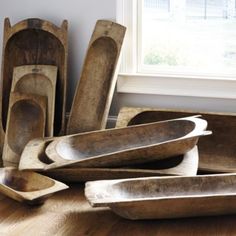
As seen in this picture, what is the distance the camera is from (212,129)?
7.77 feet

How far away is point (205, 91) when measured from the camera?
2.41m

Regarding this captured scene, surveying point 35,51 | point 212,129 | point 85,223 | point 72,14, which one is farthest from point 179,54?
point 85,223

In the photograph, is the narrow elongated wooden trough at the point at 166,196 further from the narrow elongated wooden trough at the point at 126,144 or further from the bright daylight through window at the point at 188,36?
the bright daylight through window at the point at 188,36

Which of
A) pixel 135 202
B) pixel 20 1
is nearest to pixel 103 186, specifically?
pixel 135 202

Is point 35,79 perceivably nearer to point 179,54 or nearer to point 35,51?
point 35,51

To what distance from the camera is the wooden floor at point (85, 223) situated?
68.7 inches

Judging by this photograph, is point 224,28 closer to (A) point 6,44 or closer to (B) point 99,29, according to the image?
(B) point 99,29

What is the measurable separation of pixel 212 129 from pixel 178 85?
26 cm

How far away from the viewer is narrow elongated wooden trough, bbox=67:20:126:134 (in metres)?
2.40

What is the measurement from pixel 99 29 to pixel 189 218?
39.8 inches

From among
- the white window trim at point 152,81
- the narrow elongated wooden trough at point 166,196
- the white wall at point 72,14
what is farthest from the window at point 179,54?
the narrow elongated wooden trough at point 166,196

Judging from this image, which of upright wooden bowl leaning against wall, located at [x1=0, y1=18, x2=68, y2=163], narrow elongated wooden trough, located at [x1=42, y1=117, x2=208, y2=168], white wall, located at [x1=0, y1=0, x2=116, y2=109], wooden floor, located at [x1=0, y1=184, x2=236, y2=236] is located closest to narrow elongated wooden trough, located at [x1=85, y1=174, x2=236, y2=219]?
wooden floor, located at [x1=0, y1=184, x2=236, y2=236]

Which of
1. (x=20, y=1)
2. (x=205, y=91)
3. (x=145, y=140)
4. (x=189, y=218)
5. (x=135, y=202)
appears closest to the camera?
(x=135, y=202)

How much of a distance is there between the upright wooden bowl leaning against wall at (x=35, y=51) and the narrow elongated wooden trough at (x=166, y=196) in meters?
0.73
